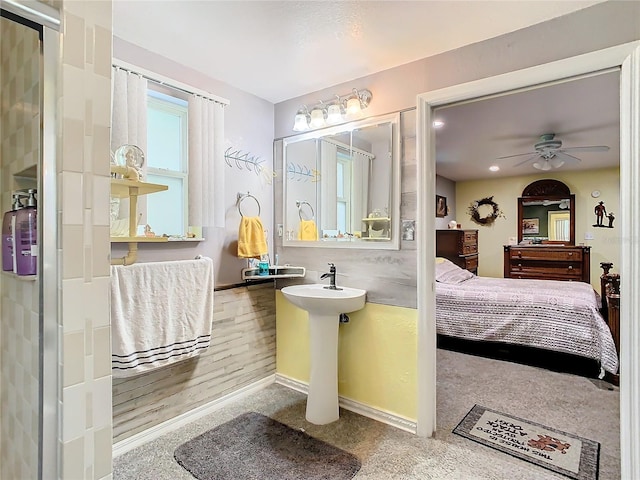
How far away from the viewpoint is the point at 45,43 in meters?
0.72

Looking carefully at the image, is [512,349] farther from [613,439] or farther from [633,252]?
[633,252]

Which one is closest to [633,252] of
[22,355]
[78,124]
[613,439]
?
[613,439]

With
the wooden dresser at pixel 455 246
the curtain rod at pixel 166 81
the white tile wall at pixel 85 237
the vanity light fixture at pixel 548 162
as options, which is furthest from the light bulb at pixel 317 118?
the wooden dresser at pixel 455 246

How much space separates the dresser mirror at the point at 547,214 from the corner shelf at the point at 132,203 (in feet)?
18.9

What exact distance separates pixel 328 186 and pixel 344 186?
138mm

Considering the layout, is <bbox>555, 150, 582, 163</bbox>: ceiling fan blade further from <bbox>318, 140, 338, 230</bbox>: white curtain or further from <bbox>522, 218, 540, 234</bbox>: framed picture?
<bbox>318, 140, 338, 230</bbox>: white curtain

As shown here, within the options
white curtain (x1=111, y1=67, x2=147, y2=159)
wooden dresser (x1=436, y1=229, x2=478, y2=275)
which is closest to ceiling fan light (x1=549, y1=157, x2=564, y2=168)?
wooden dresser (x1=436, y1=229, x2=478, y2=275)

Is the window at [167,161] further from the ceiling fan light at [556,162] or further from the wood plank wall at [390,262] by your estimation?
the ceiling fan light at [556,162]

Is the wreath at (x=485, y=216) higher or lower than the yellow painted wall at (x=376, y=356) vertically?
higher

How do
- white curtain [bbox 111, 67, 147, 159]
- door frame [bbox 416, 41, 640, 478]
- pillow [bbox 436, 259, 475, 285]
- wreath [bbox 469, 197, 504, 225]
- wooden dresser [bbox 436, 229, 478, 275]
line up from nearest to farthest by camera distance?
door frame [bbox 416, 41, 640, 478] → white curtain [bbox 111, 67, 147, 159] → pillow [bbox 436, 259, 475, 285] → wooden dresser [bbox 436, 229, 478, 275] → wreath [bbox 469, 197, 504, 225]

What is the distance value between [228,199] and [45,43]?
1793 millimetres

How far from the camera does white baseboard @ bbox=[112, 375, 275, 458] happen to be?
6.45 ft

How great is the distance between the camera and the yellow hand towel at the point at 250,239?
2480mm

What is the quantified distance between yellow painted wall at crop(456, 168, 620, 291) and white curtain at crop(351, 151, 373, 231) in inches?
168
